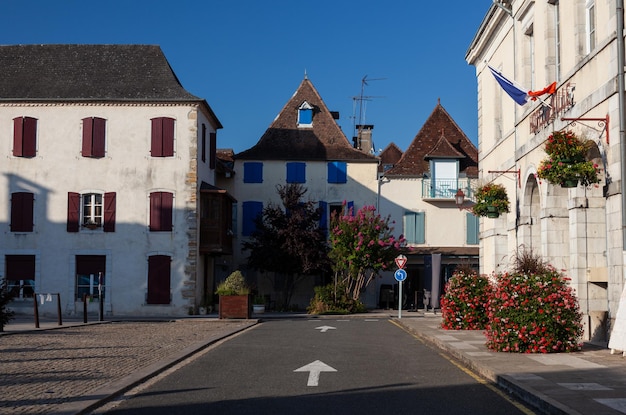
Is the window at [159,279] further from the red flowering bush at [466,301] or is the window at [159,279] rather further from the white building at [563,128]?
the red flowering bush at [466,301]

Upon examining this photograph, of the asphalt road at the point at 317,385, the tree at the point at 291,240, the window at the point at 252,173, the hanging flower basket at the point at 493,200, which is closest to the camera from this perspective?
the asphalt road at the point at 317,385

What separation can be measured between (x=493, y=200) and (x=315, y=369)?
39.0 feet

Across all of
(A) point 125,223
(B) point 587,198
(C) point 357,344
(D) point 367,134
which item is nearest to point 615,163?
(B) point 587,198

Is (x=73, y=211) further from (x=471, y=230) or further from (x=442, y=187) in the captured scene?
(x=471, y=230)

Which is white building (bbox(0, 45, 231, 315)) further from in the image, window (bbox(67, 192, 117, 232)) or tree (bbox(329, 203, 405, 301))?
tree (bbox(329, 203, 405, 301))

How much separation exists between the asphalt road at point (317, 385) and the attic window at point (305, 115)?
96.1 feet

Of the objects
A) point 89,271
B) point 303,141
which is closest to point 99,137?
point 89,271

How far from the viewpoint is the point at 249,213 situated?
43656 mm

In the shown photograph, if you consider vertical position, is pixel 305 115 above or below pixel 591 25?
above

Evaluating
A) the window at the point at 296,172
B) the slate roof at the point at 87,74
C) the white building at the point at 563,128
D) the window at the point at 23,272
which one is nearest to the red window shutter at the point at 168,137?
the slate roof at the point at 87,74

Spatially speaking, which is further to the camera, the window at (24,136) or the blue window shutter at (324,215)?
the blue window shutter at (324,215)

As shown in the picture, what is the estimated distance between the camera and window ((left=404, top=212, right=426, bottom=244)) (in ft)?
144

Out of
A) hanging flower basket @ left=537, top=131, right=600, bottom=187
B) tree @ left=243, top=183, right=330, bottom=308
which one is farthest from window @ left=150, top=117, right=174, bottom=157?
hanging flower basket @ left=537, top=131, right=600, bottom=187

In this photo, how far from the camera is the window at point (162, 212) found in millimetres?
36469
